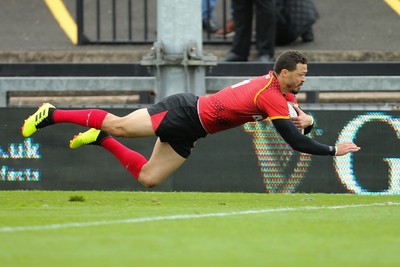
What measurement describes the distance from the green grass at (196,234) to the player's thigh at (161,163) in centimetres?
29

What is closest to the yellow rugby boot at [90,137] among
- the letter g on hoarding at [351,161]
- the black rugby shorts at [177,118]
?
the black rugby shorts at [177,118]

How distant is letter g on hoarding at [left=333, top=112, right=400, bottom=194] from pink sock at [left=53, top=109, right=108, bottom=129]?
3.90 meters

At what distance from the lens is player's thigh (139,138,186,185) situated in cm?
1147

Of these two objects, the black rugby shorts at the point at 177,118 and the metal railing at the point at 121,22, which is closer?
the black rugby shorts at the point at 177,118

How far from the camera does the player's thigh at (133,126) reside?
11.1 meters

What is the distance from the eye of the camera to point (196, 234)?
8.27 metres

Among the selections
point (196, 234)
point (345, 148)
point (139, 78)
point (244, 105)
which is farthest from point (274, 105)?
point (139, 78)

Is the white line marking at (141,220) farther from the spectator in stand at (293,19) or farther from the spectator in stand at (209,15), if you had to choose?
the spectator in stand at (209,15)

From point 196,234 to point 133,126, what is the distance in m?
3.01

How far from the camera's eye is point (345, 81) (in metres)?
14.5

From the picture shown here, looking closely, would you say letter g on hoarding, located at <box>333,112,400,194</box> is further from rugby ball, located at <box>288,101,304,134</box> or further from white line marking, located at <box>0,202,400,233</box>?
rugby ball, located at <box>288,101,304,134</box>

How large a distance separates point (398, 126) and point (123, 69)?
150 inches

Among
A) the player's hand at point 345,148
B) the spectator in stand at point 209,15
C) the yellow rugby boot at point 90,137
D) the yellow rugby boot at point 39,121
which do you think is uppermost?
the spectator in stand at point 209,15

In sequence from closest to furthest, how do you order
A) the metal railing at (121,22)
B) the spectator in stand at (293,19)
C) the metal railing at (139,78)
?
the metal railing at (139,78) → the spectator in stand at (293,19) → the metal railing at (121,22)
